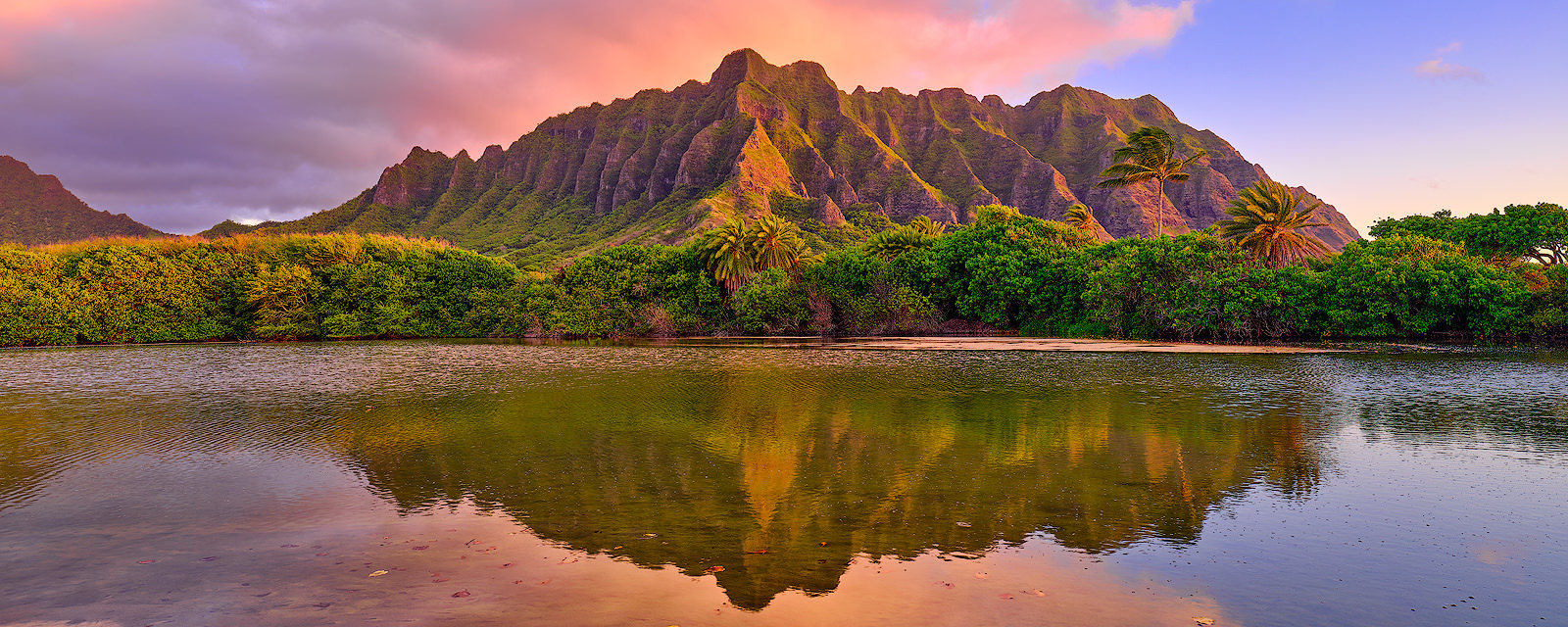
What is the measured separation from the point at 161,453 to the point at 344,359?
26382mm

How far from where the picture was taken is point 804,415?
17078 mm

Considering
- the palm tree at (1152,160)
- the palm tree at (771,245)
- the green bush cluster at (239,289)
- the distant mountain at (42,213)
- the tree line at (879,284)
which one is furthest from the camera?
the distant mountain at (42,213)

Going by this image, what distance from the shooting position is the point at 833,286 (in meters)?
63.6

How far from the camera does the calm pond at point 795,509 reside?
6230 mm

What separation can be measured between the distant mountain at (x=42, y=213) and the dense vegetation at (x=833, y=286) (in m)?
156

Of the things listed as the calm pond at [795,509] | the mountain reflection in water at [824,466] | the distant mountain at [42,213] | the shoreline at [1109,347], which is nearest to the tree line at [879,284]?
the shoreline at [1109,347]

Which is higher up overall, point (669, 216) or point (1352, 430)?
point (669, 216)

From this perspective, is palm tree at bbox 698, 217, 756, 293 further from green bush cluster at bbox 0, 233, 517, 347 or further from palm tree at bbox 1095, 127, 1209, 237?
palm tree at bbox 1095, 127, 1209, 237

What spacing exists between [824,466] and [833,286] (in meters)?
52.3

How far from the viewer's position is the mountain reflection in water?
7988mm

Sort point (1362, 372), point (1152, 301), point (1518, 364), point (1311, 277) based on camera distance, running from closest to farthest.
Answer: point (1362, 372) < point (1518, 364) < point (1311, 277) < point (1152, 301)

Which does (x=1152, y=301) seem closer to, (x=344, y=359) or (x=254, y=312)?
(x=344, y=359)

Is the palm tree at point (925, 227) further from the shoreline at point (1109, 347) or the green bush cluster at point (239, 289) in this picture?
the green bush cluster at point (239, 289)

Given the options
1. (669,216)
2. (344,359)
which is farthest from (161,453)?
(669,216)
